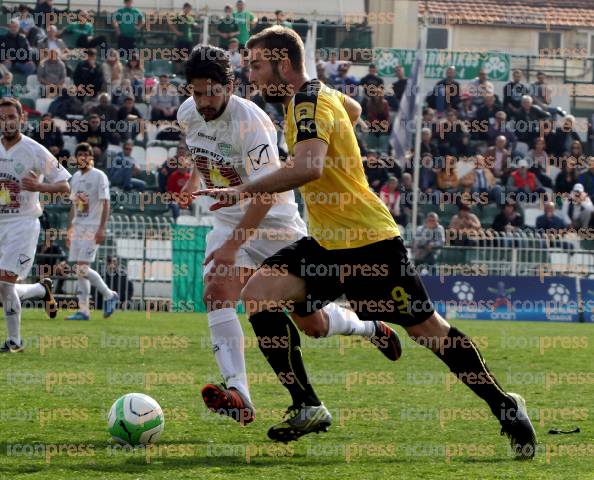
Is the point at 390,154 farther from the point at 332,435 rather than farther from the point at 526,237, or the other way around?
the point at 332,435

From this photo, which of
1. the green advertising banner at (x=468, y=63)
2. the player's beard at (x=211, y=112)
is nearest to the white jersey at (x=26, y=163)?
the player's beard at (x=211, y=112)

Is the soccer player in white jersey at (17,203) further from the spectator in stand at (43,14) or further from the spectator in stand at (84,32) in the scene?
the spectator in stand at (43,14)

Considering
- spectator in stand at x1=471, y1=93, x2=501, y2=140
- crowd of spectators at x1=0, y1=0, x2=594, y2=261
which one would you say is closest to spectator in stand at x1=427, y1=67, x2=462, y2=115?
crowd of spectators at x1=0, y1=0, x2=594, y2=261

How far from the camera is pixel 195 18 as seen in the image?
29703 mm

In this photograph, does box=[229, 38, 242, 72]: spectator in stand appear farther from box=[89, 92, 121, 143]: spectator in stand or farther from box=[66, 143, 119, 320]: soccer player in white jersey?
box=[66, 143, 119, 320]: soccer player in white jersey

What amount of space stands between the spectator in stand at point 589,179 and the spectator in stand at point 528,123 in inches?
56.3

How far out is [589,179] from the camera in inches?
1034

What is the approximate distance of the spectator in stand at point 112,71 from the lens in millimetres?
26156

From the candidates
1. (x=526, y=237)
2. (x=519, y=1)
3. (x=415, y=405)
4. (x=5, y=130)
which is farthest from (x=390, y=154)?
(x=519, y=1)

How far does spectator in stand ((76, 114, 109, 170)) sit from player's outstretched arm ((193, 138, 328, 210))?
18.0 meters

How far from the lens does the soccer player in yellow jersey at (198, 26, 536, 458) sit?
650cm

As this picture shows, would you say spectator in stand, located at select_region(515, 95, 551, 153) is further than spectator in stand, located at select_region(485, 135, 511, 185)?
Yes

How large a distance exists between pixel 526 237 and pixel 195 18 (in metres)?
10.6

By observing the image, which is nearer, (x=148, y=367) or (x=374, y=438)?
(x=374, y=438)
